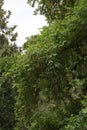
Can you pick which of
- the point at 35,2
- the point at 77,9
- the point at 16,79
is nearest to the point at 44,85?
the point at 16,79

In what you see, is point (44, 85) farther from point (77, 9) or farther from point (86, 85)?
point (77, 9)

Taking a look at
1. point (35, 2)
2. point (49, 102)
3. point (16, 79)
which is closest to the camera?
point (16, 79)

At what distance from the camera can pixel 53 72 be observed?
8.27 metres

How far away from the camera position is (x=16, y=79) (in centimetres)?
858

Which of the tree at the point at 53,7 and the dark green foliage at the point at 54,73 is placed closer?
the dark green foliage at the point at 54,73

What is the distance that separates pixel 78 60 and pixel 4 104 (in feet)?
57.2

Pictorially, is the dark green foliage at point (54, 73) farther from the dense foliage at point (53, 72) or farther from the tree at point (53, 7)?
the tree at point (53, 7)

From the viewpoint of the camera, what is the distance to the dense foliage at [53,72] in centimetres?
817

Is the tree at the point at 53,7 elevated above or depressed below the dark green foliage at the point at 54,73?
above

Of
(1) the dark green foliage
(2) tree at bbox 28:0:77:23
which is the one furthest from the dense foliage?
(2) tree at bbox 28:0:77:23

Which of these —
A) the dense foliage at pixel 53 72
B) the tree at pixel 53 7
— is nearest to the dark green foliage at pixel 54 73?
the dense foliage at pixel 53 72

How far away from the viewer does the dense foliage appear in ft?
26.8

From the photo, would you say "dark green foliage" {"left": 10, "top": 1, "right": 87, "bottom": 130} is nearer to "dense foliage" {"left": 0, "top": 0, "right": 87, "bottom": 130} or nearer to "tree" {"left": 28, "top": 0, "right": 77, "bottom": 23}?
"dense foliage" {"left": 0, "top": 0, "right": 87, "bottom": 130}

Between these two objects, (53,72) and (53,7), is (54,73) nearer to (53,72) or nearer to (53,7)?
(53,72)
